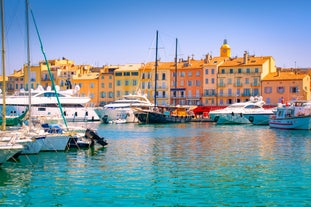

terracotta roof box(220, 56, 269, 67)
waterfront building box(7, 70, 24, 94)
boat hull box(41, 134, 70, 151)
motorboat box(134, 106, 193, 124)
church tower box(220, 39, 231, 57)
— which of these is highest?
church tower box(220, 39, 231, 57)

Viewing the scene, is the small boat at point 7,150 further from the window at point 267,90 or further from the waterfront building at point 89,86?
the waterfront building at point 89,86

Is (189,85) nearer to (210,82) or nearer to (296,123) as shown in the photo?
(210,82)

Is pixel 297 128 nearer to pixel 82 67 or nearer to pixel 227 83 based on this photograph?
pixel 227 83

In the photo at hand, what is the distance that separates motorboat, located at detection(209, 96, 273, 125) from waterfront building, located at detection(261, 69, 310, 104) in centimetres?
1686

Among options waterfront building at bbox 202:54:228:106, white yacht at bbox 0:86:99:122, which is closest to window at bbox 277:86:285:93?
waterfront building at bbox 202:54:228:106

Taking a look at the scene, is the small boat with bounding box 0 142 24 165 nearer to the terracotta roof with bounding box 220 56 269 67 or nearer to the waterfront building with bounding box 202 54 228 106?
the terracotta roof with bounding box 220 56 269 67

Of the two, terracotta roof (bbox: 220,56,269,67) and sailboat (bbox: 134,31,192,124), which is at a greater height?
terracotta roof (bbox: 220,56,269,67)

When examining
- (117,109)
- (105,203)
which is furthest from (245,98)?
(105,203)

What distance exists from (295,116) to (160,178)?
116ft

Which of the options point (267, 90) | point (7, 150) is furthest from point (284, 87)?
point (7, 150)

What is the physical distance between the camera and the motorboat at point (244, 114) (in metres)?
70.1

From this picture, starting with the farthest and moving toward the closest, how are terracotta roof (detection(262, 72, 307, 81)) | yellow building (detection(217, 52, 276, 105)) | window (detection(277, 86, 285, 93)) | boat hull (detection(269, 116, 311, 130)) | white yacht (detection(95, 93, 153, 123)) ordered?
yellow building (detection(217, 52, 276, 105))
window (detection(277, 86, 285, 93))
terracotta roof (detection(262, 72, 307, 81))
white yacht (detection(95, 93, 153, 123))
boat hull (detection(269, 116, 311, 130))

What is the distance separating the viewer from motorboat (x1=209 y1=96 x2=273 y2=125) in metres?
70.1

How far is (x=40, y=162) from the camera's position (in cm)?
2644
